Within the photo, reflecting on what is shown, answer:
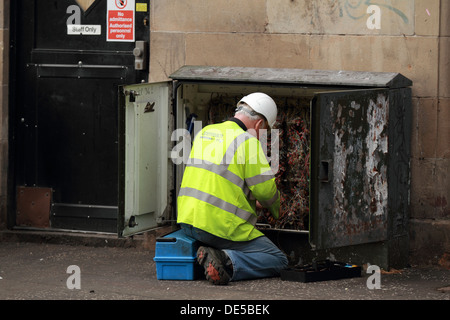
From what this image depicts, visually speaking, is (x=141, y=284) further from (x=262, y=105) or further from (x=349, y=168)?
(x=349, y=168)

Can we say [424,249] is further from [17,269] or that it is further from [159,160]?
[17,269]

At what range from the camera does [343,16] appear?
28.3 ft

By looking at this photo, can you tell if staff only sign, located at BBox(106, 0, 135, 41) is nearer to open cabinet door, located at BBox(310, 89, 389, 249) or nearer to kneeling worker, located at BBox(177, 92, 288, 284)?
kneeling worker, located at BBox(177, 92, 288, 284)

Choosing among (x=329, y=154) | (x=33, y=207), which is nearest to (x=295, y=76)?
(x=329, y=154)

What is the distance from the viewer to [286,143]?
8.80 meters

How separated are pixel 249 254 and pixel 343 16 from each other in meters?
2.28

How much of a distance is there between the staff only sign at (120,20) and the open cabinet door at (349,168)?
2.56 m

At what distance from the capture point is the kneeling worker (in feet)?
25.2

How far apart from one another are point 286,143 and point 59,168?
7.53ft

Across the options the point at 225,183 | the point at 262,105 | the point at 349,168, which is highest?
the point at 262,105

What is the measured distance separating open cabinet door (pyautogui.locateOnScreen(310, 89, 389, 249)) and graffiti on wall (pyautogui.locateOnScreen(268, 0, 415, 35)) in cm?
84

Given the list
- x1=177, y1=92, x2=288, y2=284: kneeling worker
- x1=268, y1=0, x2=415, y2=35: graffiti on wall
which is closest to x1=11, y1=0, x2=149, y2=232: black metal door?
x1=268, y1=0, x2=415, y2=35: graffiti on wall
